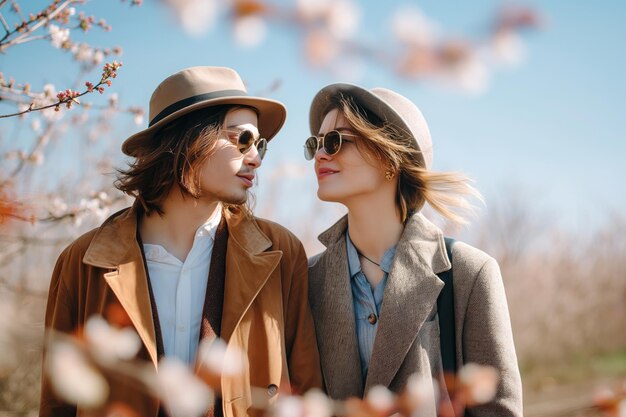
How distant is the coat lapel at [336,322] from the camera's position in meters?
2.23

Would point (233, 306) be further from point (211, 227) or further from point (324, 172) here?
point (324, 172)

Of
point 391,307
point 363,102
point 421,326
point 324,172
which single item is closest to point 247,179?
point 324,172

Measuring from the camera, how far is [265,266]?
221 centimetres

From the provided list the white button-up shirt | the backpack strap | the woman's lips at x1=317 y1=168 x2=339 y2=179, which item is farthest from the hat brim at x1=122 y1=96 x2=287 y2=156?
the backpack strap

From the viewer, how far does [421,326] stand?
2170 millimetres

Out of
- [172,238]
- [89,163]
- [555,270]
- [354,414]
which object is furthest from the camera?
[555,270]

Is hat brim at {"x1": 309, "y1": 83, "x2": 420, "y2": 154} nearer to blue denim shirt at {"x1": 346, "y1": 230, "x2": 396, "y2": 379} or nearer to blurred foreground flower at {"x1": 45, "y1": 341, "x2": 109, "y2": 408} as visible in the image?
blue denim shirt at {"x1": 346, "y1": 230, "x2": 396, "y2": 379}

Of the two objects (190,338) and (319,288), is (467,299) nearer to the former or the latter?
(319,288)

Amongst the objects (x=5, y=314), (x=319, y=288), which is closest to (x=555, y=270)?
(x=319, y=288)

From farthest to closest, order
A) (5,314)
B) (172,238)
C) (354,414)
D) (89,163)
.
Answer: (89,163)
(172,238)
(354,414)
(5,314)

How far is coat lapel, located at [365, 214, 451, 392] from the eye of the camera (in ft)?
7.03

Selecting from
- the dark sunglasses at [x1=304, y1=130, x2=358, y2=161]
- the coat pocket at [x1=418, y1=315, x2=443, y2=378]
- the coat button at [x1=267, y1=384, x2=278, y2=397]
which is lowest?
the coat button at [x1=267, y1=384, x2=278, y2=397]

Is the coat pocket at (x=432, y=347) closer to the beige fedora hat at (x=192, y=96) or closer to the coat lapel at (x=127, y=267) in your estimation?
the coat lapel at (x=127, y=267)

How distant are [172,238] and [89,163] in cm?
441
